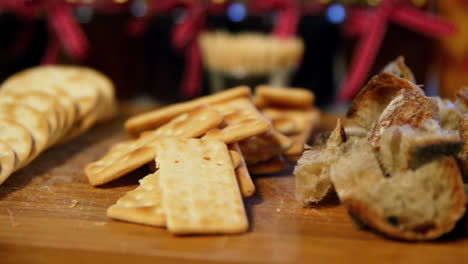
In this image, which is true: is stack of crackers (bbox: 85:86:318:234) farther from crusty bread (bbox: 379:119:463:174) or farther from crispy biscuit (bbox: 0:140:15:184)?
crusty bread (bbox: 379:119:463:174)

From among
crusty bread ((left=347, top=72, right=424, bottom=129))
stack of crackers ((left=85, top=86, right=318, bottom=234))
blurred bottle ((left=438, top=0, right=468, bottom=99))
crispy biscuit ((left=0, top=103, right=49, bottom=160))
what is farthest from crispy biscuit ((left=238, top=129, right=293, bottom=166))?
blurred bottle ((left=438, top=0, right=468, bottom=99))

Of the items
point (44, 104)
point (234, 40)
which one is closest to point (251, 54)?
point (234, 40)

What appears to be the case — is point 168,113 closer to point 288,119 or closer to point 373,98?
point 288,119

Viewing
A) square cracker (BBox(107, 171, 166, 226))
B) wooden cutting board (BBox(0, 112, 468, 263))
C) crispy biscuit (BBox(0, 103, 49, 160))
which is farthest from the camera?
crispy biscuit (BBox(0, 103, 49, 160))

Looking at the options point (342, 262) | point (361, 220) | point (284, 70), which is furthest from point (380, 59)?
point (342, 262)

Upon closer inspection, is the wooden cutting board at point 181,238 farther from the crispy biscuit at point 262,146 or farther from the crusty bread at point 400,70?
the crusty bread at point 400,70

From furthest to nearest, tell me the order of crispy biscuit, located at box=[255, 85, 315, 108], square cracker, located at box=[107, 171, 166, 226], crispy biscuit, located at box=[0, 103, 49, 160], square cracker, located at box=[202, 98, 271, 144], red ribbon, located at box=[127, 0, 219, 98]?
red ribbon, located at box=[127, 0, 219, 98] < crispy biscuit, located at box=[255, 85, 315, 108] < crispy biscuit, located at box=[0, 103, 49, 160] < square cracker, located at box=[202, 98, 271, 144] < square cracker, located at box=[107, 171, 166, 226]

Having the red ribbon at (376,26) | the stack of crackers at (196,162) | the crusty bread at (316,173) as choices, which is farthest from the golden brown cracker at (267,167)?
the red ribbon at (376,26)
